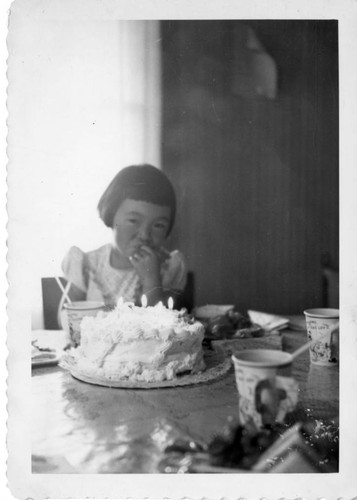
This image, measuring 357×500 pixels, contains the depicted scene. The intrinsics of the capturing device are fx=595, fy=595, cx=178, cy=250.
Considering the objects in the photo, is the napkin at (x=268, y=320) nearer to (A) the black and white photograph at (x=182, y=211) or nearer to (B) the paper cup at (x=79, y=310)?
(A) the black and white photograph at (x=182, y=211)

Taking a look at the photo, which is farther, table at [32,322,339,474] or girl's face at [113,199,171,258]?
girl's face at [113,199,171,258]

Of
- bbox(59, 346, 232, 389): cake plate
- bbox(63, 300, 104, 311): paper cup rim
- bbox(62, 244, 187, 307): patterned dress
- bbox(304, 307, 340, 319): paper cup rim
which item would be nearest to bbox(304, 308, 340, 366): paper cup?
bbox(304, 307, 340, 319): paper cup rim

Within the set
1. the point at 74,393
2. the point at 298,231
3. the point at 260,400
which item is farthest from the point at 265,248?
the point at 74,393

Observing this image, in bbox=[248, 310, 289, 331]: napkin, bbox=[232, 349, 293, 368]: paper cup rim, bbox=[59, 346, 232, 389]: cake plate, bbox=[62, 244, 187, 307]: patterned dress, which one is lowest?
bbox=[59, 346, 232, 389]: cake plate

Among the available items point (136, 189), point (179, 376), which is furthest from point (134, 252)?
point (179, 376)

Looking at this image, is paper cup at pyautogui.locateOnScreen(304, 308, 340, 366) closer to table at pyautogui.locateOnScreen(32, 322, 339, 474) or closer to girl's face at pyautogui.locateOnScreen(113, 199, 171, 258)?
table at pyautogui.locateOnScreen(32, 322, 339, 474)

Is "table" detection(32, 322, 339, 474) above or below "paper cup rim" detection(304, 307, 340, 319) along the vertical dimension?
below
